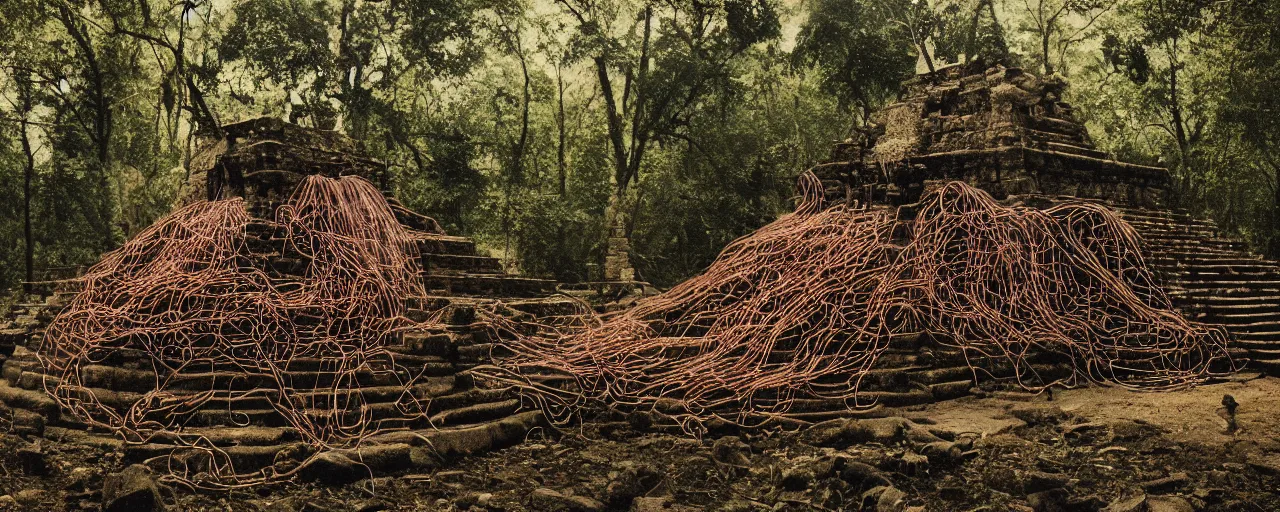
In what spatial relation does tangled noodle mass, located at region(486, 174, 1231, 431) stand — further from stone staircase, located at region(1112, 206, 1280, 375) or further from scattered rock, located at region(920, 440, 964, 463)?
scattered rock, located at region(920, 440, 964, 463)

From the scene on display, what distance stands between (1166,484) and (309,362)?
6851mm

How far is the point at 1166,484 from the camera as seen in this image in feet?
20.9

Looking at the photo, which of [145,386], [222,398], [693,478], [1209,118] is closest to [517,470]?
[693,478]

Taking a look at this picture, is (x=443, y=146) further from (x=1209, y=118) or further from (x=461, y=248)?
(x=1209, y=118)

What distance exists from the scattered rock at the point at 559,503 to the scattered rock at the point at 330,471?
143 centimetres

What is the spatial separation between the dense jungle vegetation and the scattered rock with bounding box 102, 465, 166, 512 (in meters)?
16.6

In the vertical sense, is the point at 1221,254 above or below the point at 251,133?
below

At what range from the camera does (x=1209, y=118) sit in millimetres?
23438

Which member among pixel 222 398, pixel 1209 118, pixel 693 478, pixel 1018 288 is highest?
pixel 1209 118

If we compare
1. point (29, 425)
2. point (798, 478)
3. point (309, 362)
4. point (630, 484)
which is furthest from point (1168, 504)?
point (29, 425)

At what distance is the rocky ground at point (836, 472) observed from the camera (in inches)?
251

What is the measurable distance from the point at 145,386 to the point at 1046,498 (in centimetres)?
709

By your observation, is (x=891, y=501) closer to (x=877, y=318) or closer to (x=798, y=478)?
(x=798, y=478)

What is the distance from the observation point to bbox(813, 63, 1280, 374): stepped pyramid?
443 inches
